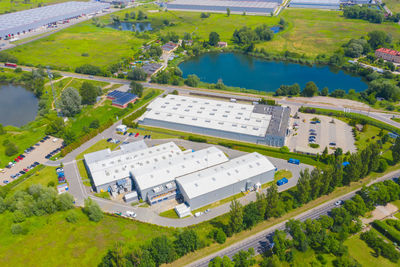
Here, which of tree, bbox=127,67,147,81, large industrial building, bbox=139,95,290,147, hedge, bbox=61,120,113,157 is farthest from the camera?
tree, bbox=127,67,147,81

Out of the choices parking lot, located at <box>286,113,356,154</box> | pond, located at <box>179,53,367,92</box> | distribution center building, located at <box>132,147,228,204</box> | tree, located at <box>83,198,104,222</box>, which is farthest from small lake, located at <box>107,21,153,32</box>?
tree, located at <box>83,198,104,222</box>

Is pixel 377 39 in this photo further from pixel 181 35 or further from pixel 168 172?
pixel 168 172

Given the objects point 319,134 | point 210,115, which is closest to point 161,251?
point 210,115

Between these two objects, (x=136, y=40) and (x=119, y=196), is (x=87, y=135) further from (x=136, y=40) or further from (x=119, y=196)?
(x=136, y=40)

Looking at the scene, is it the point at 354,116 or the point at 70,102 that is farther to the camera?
the point at 70,102

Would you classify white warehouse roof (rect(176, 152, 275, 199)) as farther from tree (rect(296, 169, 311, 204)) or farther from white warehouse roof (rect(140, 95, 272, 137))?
white warehouse roof (rect(140, 95, 272, 137))

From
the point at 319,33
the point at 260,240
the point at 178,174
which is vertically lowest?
the point at 260,240

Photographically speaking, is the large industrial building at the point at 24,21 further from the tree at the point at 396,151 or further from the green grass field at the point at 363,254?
the green grass field at the point at 363,254

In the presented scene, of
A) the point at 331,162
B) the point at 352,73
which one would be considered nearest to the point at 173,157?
the point at 331,162
